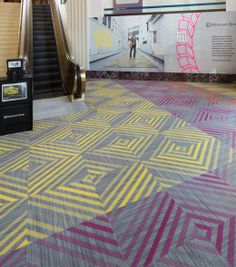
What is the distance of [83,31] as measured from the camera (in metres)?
8.56

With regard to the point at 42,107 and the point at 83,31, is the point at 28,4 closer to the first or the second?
the point at 83,31

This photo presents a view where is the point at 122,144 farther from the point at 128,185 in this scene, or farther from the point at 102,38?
the point at 102,38

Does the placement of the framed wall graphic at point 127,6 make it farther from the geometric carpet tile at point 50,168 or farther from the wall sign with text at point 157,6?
the geometric carpet tile at point 50,168

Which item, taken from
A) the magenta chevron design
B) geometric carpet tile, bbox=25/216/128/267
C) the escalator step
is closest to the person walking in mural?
the escalator step

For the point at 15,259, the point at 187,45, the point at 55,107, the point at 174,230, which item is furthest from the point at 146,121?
the point at 187,45

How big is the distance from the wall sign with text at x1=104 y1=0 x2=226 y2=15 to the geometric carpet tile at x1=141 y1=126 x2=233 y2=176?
15.1 feet

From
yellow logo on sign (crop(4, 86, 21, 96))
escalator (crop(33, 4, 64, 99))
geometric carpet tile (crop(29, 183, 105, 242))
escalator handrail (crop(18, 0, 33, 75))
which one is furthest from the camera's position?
escalator (crop(33, 4, 64, 99))

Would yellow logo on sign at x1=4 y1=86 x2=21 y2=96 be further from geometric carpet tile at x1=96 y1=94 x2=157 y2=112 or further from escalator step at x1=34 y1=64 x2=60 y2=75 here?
escalator step at x1=34 y1=64 x2=60 y2=75

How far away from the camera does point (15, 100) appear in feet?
14.2

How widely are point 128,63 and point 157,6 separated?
62.9 inches

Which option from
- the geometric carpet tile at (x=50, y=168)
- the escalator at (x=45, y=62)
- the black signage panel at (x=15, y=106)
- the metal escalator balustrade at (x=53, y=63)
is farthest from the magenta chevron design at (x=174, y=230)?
the escalator at (x=45, y=62)

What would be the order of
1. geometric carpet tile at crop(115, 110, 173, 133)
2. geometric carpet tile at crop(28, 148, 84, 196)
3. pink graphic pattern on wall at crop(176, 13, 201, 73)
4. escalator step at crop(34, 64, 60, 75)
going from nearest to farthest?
geometric carpet tile at crop(28, 148, 84, 196) < geometric carpet tile at crop(115, 110, 173, 133) < escalator step at crop(34, 64, 60, 75) < pink graphic pattern on wall at crop(176, 13, 201, 73)

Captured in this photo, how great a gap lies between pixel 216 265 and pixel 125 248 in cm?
57

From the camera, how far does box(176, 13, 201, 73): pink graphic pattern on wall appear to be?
7.87m
